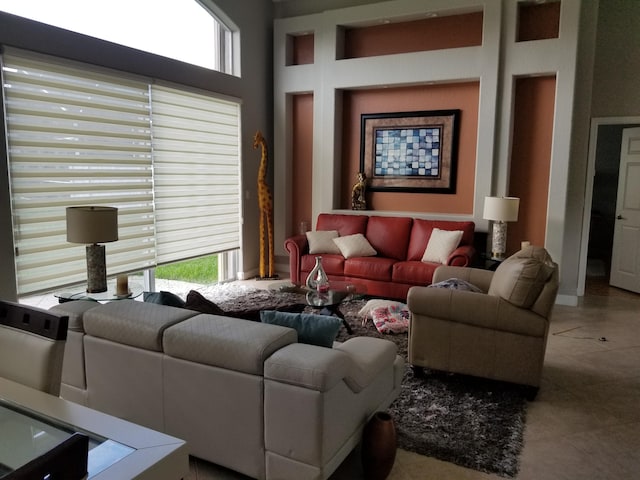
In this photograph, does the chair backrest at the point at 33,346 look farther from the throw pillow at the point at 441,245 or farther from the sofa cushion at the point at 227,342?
the throw pillow at the point at 441,245

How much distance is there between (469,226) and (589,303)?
5.34 ft

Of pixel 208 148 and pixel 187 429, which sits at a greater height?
pixel 208 148

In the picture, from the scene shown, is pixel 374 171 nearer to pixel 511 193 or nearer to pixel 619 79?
pixel 511 193

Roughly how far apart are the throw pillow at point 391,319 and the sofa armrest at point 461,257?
724 mm

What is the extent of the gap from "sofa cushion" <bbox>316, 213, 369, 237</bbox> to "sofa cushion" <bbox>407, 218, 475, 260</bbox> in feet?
2.08

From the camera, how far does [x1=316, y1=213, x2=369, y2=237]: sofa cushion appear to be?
5.88 m

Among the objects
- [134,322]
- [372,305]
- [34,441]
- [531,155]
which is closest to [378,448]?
[134,322]

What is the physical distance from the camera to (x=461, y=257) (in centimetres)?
482

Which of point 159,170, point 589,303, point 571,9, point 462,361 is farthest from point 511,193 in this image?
point 159,170

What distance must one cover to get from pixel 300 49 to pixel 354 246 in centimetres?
296

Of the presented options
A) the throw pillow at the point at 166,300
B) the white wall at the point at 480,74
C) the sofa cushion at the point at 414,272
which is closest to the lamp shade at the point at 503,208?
the white wall at the point at 480,74

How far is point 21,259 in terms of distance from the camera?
3738mm

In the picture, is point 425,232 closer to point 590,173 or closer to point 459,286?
point 590,173

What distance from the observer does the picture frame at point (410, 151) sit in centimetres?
582
